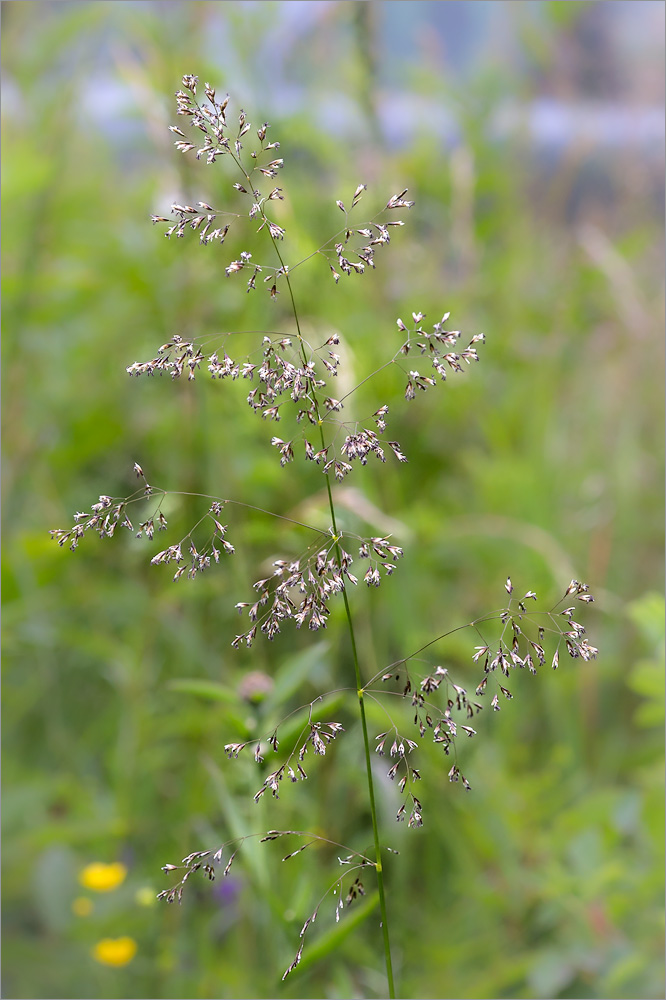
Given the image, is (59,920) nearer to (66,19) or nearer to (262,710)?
(262,710)

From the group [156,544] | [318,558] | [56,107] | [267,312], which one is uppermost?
[56,107]

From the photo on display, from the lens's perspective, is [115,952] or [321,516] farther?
[321,516]

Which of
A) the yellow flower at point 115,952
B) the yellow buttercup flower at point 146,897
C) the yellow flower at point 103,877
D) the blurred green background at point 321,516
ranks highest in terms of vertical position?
the blurred green background at point 321,516

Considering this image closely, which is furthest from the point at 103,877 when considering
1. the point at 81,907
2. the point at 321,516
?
the point at 321,516

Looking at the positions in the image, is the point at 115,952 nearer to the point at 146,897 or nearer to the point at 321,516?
the point at 146,897

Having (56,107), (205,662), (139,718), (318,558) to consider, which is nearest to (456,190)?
(56,107)
